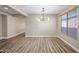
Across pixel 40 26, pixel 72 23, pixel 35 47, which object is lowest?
pixel 35 47

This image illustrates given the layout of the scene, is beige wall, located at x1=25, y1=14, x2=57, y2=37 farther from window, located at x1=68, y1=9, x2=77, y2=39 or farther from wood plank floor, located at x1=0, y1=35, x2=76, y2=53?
window, located at x1=68, y1=9, x2=77, y2=39

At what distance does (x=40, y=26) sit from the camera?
1117 centimetres

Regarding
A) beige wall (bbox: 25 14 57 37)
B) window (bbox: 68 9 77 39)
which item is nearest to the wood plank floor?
window (bbox: 68 9 77 39)

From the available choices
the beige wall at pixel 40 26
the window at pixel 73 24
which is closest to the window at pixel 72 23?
the window at pixel 73 24

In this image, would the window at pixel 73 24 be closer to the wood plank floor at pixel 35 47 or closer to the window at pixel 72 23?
the window at pixel 72 23

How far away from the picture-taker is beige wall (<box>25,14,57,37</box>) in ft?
36.6

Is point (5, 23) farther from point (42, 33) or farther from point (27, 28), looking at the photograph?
point (42, 33)

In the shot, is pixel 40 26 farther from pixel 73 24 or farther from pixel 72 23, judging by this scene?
pixel 73 24

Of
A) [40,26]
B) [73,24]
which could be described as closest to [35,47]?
[73,24]

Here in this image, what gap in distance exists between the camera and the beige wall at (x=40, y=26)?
1116 cm

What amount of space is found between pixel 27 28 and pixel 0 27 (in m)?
2.86
